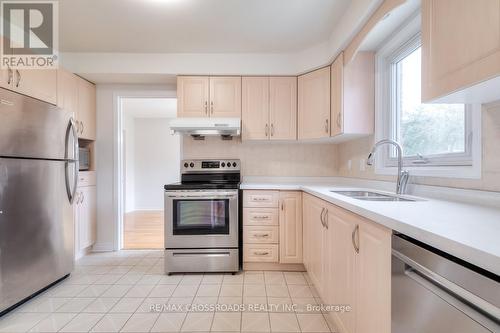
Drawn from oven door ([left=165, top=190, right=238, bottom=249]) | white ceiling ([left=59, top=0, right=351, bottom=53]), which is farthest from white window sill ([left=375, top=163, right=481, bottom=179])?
oven door ([left=165, top=190, right=238, bottom=249])

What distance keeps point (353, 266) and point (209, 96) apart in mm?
2248

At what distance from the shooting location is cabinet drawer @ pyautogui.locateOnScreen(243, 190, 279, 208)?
2473mm

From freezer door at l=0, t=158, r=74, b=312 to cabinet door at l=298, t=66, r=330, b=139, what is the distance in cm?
239

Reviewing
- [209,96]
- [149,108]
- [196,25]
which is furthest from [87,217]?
[149,108]

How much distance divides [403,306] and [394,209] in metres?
0.37

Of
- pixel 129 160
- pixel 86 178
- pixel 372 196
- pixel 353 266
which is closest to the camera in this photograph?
pixel 353 266

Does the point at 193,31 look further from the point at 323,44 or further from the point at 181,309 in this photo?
the point at 181,309

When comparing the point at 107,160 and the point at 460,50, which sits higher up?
the point at 460,50

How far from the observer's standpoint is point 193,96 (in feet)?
8.95

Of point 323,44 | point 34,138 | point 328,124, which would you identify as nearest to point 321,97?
point 328,124

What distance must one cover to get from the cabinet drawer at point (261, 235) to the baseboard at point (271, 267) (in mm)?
235

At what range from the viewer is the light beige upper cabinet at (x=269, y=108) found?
274 cm

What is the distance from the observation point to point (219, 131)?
8.66 feet

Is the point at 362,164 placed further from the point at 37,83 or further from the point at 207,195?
the point at 37,83
